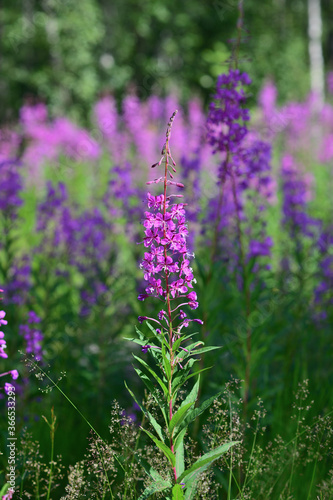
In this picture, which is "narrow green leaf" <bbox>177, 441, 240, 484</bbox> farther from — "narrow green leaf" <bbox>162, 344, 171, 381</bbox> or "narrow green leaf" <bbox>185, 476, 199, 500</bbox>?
"narrow green leaf" <bbox>162, 344, 171, 381</bbox>

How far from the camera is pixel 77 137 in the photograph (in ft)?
38.0

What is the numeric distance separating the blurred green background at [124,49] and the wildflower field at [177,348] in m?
10.9

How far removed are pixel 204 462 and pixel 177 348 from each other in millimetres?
315

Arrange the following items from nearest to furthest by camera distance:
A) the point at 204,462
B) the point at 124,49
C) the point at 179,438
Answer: the point at 204,462 → the point at 179,438 → the point at 124,49

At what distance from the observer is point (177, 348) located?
5.13ft

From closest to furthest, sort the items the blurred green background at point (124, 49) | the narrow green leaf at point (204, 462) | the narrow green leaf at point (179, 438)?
the narrow green leaf at point (204, 462) < the narrow green leaf at point (179, 438) < the blurred green background at point (124, 49)

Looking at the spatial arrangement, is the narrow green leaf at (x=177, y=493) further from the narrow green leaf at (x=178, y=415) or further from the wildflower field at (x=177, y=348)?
the narrow green leaf at (x=178, y=415)

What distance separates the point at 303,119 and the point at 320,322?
26.2 feet

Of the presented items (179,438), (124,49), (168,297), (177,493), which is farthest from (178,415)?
(124,49)

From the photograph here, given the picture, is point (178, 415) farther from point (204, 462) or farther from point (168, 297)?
point (168, 297)

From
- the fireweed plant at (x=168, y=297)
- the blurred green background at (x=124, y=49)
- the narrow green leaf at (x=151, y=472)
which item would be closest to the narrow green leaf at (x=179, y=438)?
the fireweed plant at (x=168, y=297)

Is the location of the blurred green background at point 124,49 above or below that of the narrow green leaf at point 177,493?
above

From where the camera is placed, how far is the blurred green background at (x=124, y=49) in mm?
14852

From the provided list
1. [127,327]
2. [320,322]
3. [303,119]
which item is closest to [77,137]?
[303,119]
